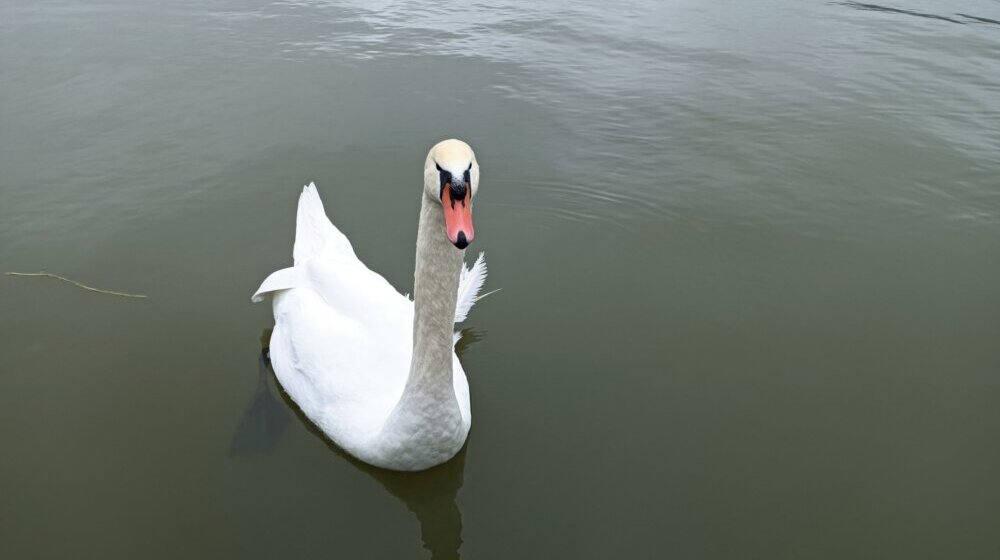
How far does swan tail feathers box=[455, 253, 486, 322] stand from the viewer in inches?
185

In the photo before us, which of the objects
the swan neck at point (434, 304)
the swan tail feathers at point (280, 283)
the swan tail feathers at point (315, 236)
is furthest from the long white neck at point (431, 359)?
the swan tail feathers at point (315, 236)

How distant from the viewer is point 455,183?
2.85 meters

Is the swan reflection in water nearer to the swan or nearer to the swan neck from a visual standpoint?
the swan

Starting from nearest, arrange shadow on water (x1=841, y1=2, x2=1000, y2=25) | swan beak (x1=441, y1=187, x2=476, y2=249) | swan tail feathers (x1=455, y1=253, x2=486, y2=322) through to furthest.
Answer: swan beak (x1=441, y1=187, x2=476, y2=249)
swan tail feathers (x1=455, y1=253, x2=486, y2=322)
shadow on water (x1=841, y1=2, x2=1000, y2=25)

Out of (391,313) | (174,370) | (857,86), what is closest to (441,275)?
(391,313)

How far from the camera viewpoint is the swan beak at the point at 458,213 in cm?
278

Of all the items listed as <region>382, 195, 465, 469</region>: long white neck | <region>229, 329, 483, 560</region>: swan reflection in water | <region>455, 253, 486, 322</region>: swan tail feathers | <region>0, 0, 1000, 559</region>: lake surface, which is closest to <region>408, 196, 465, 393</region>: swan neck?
<region>382, 195, 465, 469</region>: long white neck

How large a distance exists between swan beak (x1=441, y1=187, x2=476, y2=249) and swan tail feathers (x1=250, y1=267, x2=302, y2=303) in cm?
196

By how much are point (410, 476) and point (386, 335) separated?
78cm

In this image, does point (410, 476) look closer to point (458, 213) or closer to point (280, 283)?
point (280, 283)

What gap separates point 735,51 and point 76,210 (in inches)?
302

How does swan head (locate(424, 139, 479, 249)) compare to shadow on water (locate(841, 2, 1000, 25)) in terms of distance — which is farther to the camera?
shadow on water (locate(841, 2, 1000, 25))

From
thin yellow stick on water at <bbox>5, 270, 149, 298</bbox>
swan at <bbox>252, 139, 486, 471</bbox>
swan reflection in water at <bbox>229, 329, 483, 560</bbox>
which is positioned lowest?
swan reflection in water at <bbox>229, 329, 483, 560</bbox>

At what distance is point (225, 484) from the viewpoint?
3803 mm
